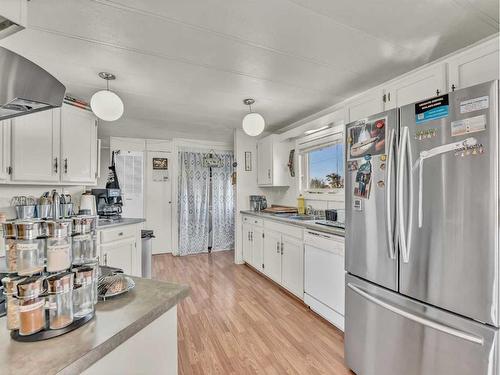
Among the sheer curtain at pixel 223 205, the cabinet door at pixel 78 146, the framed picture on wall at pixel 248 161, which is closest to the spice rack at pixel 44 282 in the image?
the cabinet door at pixel 78 146

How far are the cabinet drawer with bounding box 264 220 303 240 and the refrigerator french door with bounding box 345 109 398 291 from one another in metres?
1.02

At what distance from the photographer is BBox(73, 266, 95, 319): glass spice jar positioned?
0.73 metres

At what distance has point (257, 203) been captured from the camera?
4309 mm

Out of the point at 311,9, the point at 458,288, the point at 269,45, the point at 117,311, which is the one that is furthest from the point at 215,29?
the point at 458,288

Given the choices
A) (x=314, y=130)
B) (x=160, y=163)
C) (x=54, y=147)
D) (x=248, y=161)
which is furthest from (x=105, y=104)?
(x=160, y=163)

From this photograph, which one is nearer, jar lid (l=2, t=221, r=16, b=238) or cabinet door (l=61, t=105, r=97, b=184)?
jar lid (l=2, t=221, r=16, b=238)

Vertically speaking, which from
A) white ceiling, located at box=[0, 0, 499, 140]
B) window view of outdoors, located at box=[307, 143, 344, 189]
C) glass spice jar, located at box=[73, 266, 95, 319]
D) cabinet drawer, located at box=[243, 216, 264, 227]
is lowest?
cabinet drawer, located at box=[243, 216, 264, 227]

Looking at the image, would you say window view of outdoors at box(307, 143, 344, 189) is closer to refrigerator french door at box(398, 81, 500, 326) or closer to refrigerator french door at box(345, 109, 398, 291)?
refrigerator french door at box(345, 109, 398, 291)

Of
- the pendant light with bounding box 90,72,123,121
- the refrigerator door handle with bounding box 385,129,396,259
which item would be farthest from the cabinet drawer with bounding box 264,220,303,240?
the pendant light with bounding box 90,72,123,121

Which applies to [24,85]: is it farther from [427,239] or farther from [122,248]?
[122,248]

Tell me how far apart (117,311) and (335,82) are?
258 centimetres

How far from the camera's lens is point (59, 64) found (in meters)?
2.14

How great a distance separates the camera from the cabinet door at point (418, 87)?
1.67 m

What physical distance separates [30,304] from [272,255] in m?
2.89
